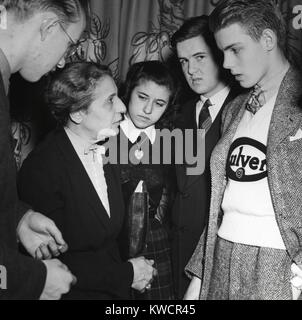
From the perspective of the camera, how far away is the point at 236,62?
1568 mm

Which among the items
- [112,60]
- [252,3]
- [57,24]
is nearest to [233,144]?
[252,3]

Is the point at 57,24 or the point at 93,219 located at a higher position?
the point at 57,24

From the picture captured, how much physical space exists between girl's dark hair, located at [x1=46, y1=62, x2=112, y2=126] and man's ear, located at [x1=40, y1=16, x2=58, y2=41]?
523 millimetres

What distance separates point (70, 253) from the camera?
57.5 inches

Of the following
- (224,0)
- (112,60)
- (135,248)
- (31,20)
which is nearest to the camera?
(31,20)

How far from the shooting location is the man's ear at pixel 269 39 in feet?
5.05

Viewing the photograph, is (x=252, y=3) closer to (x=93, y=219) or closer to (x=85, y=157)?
(x=85, y=157)

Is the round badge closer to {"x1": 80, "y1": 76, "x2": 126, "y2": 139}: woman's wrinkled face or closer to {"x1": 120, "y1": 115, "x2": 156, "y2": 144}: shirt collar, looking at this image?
{"x1": 80, "y1": 76, "x2": 126, "y2": 139}: woman's wrinkled face

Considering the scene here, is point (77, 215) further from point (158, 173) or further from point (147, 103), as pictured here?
point (147, 103)

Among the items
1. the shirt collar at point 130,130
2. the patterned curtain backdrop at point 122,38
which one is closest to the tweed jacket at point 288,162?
the shirt collar at point 130,130

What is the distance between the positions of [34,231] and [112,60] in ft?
5.16

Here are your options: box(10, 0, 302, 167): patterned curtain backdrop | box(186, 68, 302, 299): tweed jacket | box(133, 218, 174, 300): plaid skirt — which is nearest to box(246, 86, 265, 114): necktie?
box(186, 68, 302, 299): tweed jacket

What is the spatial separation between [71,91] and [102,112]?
15 cm
